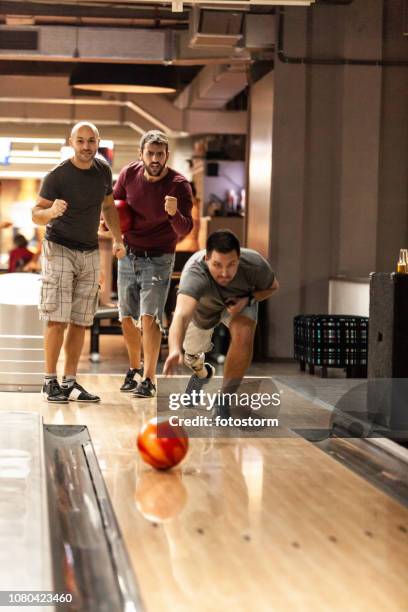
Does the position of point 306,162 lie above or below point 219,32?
below

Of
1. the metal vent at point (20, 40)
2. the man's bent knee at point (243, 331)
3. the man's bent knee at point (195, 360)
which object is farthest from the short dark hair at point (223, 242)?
the metal vent at point (20, 40)

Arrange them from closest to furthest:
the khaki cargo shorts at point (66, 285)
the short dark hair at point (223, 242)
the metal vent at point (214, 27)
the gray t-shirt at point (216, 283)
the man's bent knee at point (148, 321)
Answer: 1. the short dark hair at point (223, 242)
2. the gray t-shirt at point (216, 283)
3. the khaki cargo shorts at point (66, 285)
4. the man's bent knee at point (148, 321)
5. the metal vent at point (214, 27)

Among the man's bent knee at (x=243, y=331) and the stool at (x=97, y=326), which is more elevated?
the man's bent knee at (x=243, y=331)

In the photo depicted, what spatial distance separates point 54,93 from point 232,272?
10.3m

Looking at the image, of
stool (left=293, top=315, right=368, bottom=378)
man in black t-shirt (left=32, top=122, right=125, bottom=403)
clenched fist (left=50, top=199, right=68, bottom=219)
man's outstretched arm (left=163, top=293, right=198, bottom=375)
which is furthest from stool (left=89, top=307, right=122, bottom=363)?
man's outstretched arm (left=163, top=293, right=198, bottom=375)

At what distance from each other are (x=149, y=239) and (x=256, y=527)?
314cm

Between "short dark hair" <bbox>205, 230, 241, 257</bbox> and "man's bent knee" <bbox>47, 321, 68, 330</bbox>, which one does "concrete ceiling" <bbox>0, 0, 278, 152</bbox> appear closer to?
"man's bent knee" <bbox>47, 321, 68, 330</bbox>

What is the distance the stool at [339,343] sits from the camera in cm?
851

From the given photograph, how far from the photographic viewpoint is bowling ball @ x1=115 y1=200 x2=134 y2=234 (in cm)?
647

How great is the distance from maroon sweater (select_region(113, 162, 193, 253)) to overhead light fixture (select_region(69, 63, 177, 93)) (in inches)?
243

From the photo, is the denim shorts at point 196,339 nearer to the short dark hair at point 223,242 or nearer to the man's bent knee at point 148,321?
the man's bent knee at point 148,321

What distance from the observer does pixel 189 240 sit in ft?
49.8

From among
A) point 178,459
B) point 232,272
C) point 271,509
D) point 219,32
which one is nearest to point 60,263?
point 232,272

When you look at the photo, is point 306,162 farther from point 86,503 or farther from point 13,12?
point 86,503
